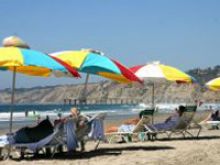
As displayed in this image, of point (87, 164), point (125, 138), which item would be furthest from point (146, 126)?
point (87, 164)

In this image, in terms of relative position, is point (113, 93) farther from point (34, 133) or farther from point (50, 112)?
point (34, 133)

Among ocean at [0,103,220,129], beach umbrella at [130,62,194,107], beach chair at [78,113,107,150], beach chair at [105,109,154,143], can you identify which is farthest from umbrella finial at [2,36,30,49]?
ocean at [0,103,220,129]

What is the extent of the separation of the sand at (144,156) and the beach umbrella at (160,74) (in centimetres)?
175

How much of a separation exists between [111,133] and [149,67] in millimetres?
1955

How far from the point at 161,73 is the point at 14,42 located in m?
4.43

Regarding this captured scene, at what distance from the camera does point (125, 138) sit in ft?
40.0

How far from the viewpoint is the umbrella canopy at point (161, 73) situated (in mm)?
12184

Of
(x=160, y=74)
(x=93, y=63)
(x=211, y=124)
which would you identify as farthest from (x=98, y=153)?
(x=211, y=124)

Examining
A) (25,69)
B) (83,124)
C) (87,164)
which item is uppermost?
(25,69)

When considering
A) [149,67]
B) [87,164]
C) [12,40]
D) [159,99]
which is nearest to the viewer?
[87,164]

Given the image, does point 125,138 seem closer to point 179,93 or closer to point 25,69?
point 25,69

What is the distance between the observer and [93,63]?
9.25 meters

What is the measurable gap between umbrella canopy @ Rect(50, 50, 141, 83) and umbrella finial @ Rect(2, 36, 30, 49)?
0.86 metres

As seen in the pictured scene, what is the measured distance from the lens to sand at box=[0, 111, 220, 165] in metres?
8.56
